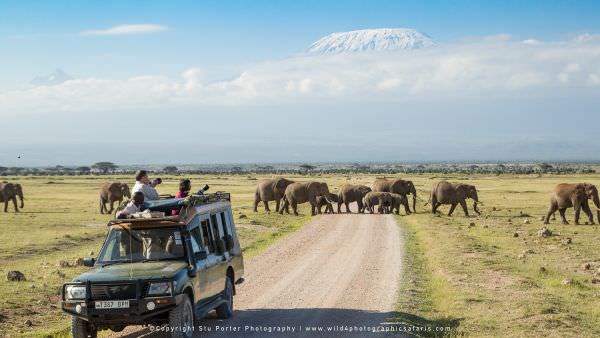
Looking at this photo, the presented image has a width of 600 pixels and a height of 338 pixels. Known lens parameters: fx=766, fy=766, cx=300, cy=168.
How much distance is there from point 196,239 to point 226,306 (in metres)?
2.03

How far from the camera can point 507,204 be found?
208 feet

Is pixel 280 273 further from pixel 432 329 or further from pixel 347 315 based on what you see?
pixel 432 329

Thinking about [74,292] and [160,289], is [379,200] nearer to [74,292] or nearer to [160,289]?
[160,289]

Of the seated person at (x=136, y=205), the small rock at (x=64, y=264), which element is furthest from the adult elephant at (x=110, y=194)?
the seated person at (x=136, y=205)

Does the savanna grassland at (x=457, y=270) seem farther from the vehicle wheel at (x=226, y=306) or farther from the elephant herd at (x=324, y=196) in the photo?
the vehicle wheel at (x=226, y=306)

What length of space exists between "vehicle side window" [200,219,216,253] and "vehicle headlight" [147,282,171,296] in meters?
2.50

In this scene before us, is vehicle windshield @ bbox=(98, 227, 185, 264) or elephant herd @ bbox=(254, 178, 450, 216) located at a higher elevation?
vehicle windshield @ bbox=(98, 227, 185, 264)

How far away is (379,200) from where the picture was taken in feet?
174

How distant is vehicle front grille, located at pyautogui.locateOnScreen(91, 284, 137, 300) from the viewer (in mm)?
13438

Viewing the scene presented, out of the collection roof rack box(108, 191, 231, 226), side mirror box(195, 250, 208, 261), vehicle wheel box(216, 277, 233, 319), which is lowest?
vehicle wheel box(216, 277, 233, 319)

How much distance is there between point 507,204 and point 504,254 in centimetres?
3505

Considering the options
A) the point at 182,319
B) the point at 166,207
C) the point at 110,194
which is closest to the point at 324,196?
the point at 110,194

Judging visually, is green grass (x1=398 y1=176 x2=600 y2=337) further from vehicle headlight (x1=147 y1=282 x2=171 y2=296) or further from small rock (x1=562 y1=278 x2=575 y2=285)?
vehicle headlight (x1=147 y1=282 x2=171 y2=296)

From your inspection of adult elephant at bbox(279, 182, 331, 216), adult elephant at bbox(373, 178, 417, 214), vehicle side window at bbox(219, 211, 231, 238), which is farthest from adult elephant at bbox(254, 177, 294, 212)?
vehicle side window at bbox(219, 211, 231, 238)
